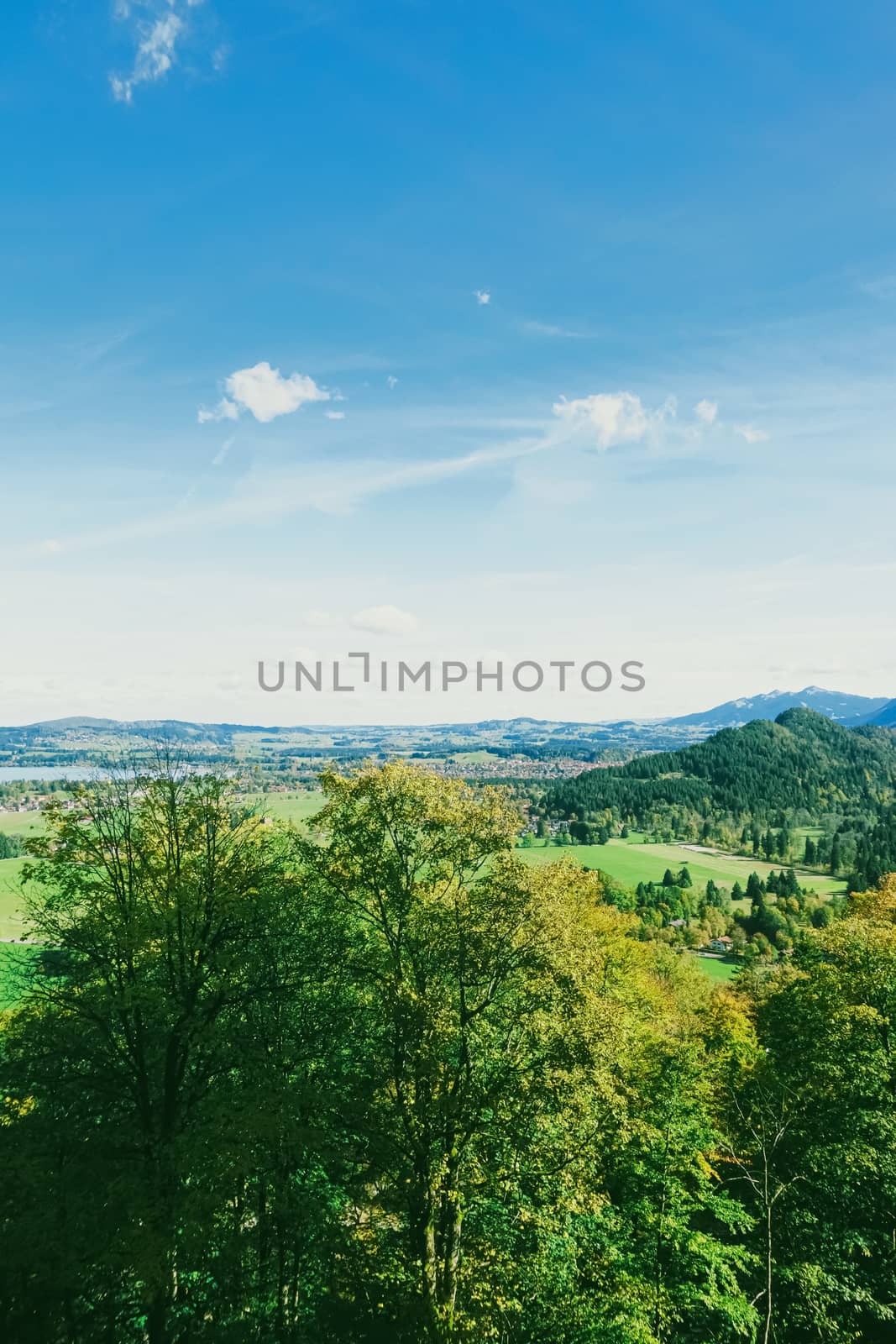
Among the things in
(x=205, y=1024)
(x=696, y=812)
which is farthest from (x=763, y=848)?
(x=205, y=1024)

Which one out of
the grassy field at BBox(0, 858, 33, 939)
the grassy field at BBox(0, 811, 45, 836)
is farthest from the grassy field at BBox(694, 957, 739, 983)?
the grassy field at BBox(0, 811, 45, 836)

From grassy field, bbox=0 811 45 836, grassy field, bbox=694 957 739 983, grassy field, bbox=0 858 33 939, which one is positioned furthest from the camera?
grassy field, bbox=0 811 45 836

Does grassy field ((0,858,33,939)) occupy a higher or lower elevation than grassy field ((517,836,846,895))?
higher

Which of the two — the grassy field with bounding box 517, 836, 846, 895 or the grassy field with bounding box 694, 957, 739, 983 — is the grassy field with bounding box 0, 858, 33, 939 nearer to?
the grassy field with bounding box 694, 957, 739, 983

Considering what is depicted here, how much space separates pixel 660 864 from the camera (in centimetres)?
13112

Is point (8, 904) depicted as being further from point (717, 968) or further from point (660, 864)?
point (660, 864)

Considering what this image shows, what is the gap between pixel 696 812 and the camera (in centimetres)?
19325

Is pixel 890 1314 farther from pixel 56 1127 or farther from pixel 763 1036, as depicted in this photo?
pixel 56 1127

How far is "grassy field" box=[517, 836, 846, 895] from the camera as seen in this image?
114 meters

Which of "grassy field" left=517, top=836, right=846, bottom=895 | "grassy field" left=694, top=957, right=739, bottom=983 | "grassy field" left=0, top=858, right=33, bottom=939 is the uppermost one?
"grassy field" left=0, top=858, right=33, bottom=939

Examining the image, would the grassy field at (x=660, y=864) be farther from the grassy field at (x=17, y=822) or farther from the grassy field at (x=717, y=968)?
the grassy field at (x=17, y=822)

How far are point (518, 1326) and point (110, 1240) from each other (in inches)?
421

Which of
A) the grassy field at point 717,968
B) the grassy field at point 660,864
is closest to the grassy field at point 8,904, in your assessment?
the grassy field at point 717,968

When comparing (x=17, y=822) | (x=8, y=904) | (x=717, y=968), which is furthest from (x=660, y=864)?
(x=17, y=822)
